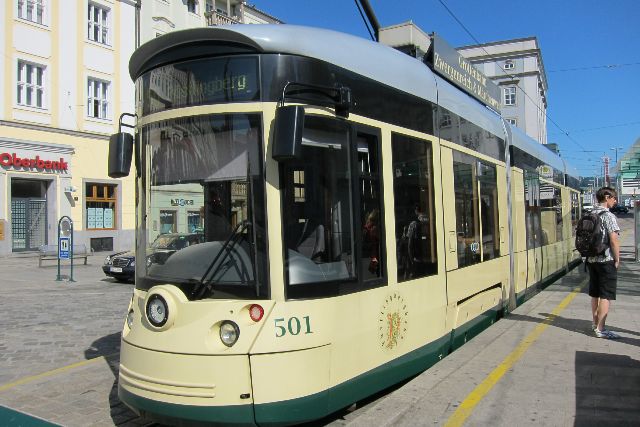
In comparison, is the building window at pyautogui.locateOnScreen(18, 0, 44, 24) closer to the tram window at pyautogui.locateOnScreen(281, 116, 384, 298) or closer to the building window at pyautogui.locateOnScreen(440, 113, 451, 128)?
the building window at pyautogui.locateOnScreen(440, 113, 451, 128)

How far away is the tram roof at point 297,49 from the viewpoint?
3.72 metres

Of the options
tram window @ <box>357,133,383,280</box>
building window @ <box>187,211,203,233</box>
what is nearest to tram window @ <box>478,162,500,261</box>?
tram window @ <box>357,133,383,280</box>

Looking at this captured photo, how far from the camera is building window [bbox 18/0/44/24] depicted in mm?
22805

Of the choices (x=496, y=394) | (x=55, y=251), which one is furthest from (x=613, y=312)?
(x=55, y=251)

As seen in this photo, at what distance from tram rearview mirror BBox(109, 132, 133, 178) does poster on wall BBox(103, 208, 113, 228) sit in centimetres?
2385

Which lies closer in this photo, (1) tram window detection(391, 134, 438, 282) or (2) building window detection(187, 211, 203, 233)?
(2) building window detection(187, 211, 203, 233)

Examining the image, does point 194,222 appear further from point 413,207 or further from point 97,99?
point 97,99

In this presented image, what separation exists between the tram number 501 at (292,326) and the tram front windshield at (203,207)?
0.24 metres

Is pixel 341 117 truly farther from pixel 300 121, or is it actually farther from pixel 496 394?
pixel 496 394

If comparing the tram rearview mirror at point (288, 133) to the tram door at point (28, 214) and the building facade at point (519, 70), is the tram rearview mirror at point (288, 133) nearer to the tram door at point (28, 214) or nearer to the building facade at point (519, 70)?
the tram door at point (28, 214)

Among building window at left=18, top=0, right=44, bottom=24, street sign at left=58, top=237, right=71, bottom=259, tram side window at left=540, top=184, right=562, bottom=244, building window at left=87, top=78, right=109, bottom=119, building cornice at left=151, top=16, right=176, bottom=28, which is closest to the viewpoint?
tram side window at left=540, top=184, right=562, bottom=244

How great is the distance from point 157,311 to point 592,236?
5186mm

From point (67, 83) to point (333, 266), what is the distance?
24.4 metres

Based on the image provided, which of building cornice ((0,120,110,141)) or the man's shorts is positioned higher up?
building cornice ((0,120,110,141))
